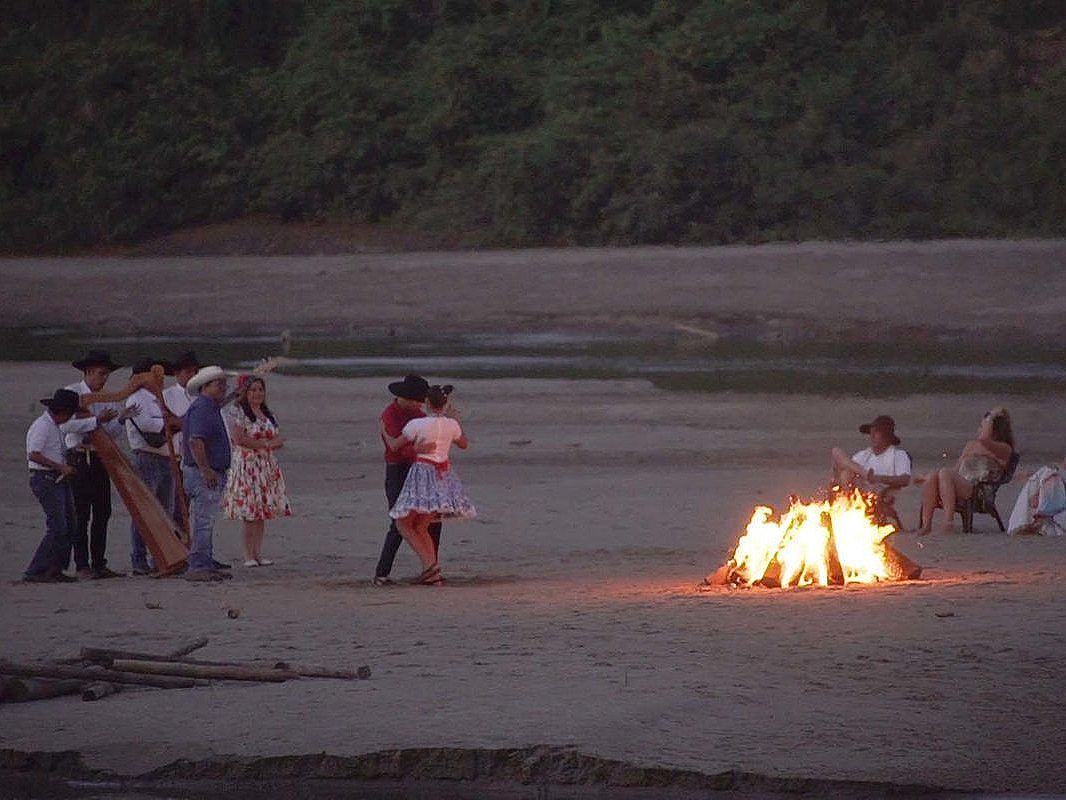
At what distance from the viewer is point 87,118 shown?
4597cm

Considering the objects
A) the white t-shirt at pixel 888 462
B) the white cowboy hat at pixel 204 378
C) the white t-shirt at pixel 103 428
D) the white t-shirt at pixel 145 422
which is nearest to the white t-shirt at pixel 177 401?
the white t-shirt at pixel 145 422

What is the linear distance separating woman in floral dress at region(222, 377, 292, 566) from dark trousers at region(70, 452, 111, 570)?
28.2 inches

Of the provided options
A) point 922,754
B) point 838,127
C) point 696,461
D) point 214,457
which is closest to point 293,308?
point 838,127

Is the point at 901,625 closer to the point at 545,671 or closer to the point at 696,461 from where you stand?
the point at 545,671

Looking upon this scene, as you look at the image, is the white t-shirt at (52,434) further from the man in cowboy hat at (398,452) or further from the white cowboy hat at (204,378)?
the man in cowboy hat at (398,452)

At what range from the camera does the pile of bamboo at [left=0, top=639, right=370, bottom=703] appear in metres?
8.59

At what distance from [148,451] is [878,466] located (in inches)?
186

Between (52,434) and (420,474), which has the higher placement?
(52,434)

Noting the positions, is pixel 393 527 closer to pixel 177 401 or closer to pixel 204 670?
pixel 177 401

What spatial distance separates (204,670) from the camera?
8.65 m

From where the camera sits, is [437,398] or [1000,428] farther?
[1000,428]

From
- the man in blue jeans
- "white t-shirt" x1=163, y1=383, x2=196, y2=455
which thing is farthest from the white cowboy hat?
"white t-shirt" x1=163, y1=383, x2=196, y2=455

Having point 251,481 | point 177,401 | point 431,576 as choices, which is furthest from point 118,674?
point 177,401

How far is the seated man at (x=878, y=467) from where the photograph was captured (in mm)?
13734
